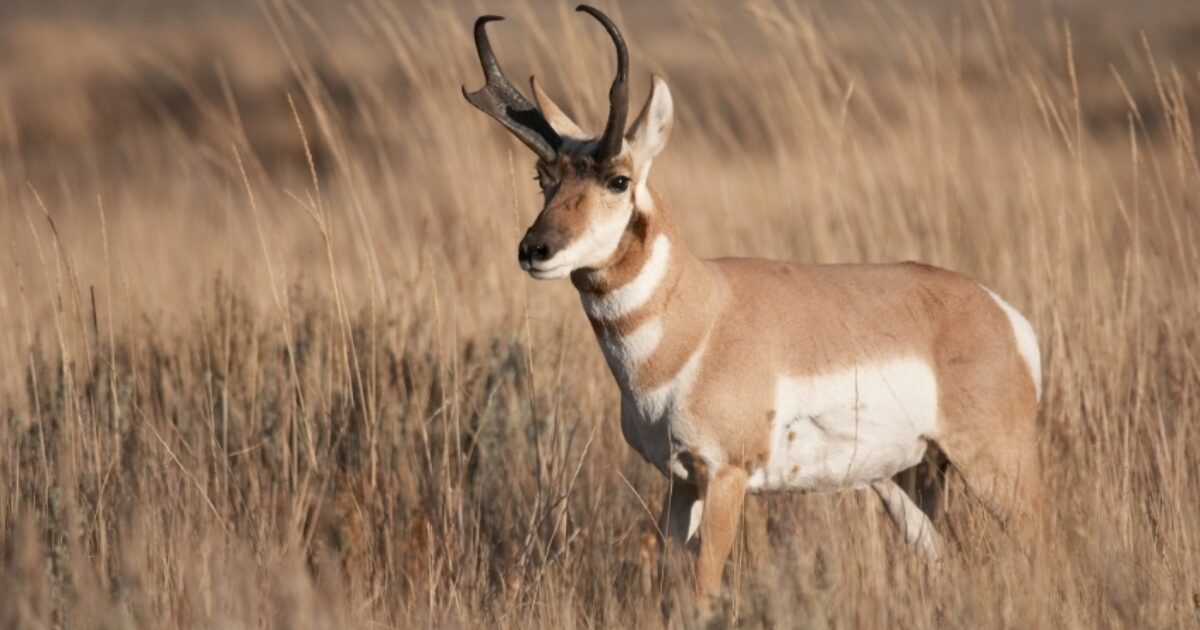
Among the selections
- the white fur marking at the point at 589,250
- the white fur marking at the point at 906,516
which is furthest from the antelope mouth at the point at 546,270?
the white fur marking at the point at 906,516


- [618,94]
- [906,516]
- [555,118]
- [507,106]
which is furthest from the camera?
[906,516]

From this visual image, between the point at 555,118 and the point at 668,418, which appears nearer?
the point at 668,418

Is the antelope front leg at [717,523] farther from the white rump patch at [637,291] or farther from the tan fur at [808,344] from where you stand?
the white rump patch at [637,291]

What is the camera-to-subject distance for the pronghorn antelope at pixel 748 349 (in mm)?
4336

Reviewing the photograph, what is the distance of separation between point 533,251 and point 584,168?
1.39ft

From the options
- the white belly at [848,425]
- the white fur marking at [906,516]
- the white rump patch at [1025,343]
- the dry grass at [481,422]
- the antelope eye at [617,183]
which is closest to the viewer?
the dry grass at [481,422]

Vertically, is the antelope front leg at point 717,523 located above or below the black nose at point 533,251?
below

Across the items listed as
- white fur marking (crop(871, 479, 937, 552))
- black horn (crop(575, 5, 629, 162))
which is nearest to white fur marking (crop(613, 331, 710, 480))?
black horn (crop(575, 5, 629, 162))

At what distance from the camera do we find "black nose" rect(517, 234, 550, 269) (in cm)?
404

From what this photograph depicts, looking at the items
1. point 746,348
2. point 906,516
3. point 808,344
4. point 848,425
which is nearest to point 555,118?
point 746,348

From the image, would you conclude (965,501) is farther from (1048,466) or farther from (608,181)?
(608,181)

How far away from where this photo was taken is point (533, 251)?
404 centimetres

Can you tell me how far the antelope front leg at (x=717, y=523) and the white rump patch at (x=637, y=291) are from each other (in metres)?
0.54

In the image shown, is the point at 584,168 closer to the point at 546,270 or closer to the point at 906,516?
the point at 546,270
